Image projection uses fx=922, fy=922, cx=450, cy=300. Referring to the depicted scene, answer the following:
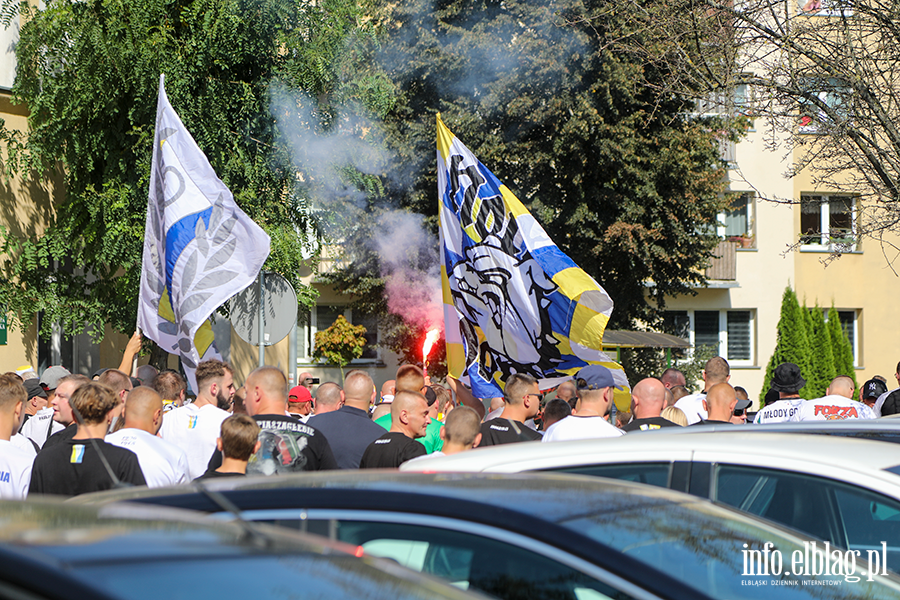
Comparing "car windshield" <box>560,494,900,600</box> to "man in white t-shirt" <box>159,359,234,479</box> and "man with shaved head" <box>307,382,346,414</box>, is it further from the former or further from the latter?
"man with shaved head" <box>307,382,346,414</box>

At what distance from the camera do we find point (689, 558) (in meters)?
2.33

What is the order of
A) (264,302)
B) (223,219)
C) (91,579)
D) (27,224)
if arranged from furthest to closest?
(27,224) < (264,302) < (223,219) < (91,579)

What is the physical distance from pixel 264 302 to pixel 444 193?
2.21m

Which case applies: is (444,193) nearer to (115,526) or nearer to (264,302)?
(264,302)

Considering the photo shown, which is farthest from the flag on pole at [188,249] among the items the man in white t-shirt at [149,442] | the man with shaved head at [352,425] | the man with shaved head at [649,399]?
the man with shaved head at [649,399]

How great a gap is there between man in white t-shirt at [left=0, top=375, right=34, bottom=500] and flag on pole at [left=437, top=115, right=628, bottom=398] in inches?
140

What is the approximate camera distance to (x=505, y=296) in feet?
25.2

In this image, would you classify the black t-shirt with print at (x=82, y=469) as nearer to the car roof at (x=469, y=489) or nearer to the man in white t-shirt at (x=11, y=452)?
the man in white t-shirt at (x=11, y=452)

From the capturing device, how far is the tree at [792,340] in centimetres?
2564

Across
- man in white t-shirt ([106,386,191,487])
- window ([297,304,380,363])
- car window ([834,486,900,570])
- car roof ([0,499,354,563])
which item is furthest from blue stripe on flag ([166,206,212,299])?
window ([297,304,380,363])

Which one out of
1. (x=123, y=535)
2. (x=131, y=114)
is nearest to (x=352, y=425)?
(x=123, y=535)

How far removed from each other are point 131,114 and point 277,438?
8171mm

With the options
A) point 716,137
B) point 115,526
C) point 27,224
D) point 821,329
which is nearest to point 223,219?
point 115,526

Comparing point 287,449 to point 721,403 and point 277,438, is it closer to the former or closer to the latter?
point 277,438
